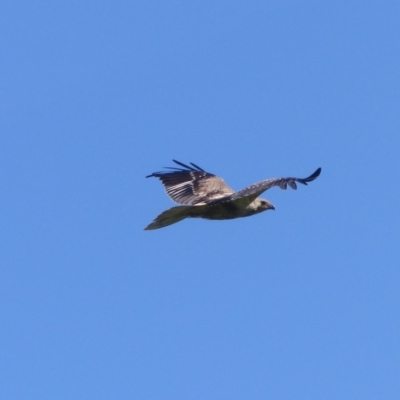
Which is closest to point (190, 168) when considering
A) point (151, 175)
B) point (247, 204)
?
point (151, 175)

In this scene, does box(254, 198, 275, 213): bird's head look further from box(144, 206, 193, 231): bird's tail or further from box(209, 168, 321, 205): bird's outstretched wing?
box(144, 206, 193, 231): bird's tail

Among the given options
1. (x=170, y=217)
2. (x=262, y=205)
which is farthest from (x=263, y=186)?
(x=262, y=205)

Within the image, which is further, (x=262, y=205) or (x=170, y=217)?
(x=262, y=205)

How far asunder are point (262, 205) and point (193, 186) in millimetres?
1555

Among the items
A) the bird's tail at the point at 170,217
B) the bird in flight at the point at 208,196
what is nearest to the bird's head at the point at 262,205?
the bird in flight at the point at 208,196

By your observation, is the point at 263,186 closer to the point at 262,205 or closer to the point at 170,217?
the point at 170,217

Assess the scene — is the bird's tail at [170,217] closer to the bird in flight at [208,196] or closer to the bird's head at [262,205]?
the bird in flight at [208,196]

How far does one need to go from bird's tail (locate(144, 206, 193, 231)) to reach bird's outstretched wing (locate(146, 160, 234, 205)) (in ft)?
1.77

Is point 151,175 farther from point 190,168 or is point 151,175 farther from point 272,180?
point 272,180

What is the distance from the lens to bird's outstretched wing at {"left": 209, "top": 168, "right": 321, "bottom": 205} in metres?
19.5

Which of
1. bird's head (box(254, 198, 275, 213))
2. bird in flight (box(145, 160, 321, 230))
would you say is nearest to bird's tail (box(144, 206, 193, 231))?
bird in flight (box(145, 160, 321, 230))

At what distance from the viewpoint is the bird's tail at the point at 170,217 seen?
2047 centimetres

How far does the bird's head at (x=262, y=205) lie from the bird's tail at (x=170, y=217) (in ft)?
5.00

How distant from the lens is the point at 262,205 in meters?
21.9
